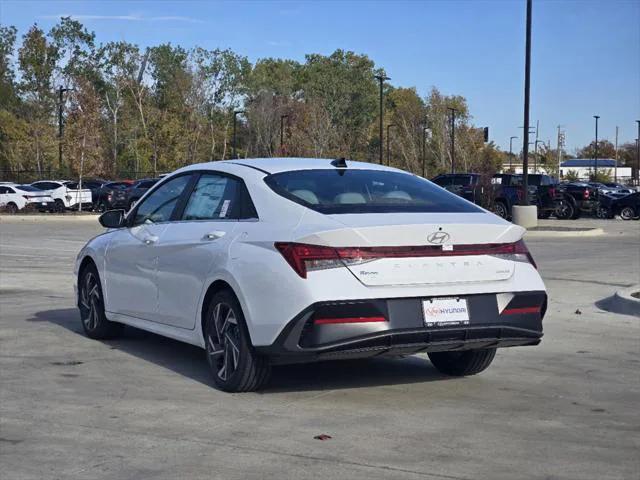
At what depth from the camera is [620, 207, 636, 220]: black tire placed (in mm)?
43241

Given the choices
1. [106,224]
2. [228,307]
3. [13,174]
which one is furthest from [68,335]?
[13,174]

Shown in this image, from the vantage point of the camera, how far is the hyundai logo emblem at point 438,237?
6688 millimetres

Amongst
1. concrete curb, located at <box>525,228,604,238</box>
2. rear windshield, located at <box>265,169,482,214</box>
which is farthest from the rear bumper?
concrete curb, located at <box>525,228,604,238</box>

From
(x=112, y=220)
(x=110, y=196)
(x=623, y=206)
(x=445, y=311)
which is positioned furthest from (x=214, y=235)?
(x=110, y=196)

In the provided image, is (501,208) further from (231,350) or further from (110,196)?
(231,350)

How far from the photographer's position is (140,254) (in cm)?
854

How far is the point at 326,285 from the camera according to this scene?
21.2 ft

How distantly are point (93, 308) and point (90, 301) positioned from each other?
12 cm

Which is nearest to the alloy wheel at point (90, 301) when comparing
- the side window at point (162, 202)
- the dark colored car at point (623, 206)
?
the side window at point (162, 202)

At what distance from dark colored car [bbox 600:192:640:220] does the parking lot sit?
3411cm

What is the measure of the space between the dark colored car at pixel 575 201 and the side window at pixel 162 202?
34001 millimetres

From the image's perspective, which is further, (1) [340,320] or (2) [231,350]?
(2) [231,350]

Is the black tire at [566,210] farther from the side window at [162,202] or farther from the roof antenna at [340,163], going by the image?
the roof antenna at [340,163]

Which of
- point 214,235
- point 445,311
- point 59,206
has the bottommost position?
point 59,206
